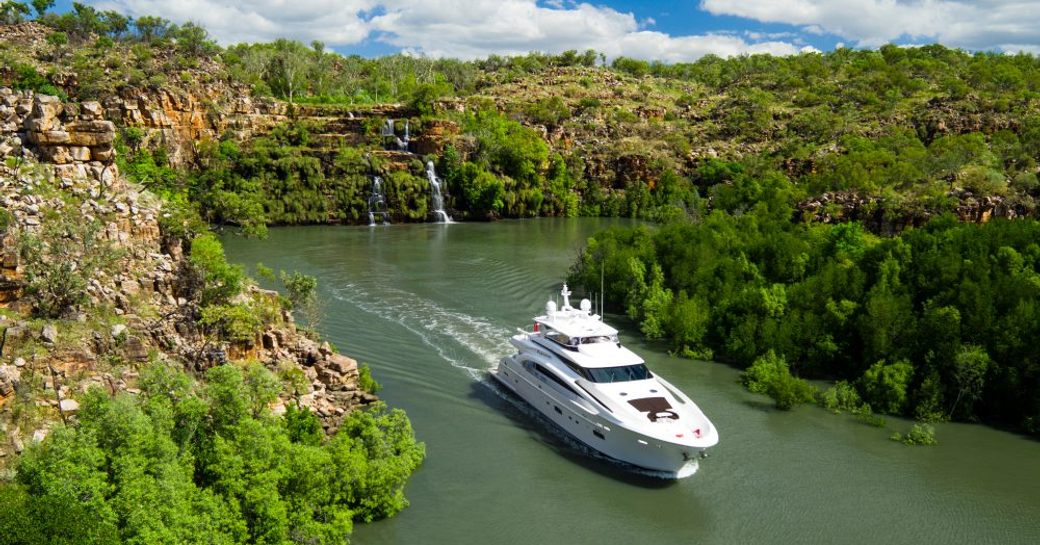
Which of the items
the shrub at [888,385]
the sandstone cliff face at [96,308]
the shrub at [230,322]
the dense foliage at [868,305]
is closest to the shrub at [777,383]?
the dense foliage at [868,305]

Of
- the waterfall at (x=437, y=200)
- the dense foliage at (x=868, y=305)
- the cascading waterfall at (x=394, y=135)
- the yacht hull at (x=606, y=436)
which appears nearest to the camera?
the yacht hull at (x=606, y=436)

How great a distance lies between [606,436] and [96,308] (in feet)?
55.0

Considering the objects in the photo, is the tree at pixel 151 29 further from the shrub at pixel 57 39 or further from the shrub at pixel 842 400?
the shrub at pixel 842 400

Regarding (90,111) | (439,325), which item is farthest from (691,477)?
(90,111)

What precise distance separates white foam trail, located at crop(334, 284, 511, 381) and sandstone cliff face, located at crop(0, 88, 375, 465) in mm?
8629

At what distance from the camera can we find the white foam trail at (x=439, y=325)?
3747 centimetres

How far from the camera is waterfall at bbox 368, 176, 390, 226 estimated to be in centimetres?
8725

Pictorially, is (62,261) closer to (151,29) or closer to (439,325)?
(439,325)

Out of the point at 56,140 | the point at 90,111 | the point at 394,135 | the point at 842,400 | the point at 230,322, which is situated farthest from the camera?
the point at 394,135

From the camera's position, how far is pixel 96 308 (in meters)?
24.2

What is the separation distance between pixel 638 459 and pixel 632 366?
400 cm

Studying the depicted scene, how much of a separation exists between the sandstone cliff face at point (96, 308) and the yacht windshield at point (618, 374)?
8.51 metres

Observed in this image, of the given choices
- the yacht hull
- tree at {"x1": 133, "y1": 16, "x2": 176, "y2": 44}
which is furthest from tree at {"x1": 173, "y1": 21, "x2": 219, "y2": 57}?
the yacht hull

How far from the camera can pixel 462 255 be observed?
65375 mm
